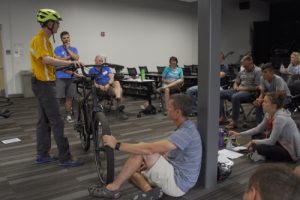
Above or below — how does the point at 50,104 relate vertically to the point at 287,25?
below

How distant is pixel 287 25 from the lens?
41.5 feet

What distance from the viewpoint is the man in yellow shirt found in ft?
9.61

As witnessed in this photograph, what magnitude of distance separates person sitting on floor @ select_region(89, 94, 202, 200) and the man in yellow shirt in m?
1.02

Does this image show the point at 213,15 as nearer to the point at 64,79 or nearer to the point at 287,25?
the point at 64,79

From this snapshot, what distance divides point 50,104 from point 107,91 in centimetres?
260

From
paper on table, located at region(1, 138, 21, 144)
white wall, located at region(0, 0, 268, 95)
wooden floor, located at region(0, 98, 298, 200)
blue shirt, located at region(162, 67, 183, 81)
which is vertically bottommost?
wooden floor, located at region(0, 98, 298, 200)

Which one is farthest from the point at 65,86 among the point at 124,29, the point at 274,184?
the point at 274,184

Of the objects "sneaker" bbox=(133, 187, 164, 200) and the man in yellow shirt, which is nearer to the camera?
"sneaker" bbox=(133, 187, 164, 200)

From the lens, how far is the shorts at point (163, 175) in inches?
90.6

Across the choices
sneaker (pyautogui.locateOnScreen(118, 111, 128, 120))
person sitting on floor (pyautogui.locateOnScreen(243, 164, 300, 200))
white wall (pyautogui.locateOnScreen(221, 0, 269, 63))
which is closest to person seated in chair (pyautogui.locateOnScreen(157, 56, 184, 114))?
sneaker (pyautogui.locateOnScreen(118, 111, 128, 120))

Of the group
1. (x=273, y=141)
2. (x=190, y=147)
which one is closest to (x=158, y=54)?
(x=273, y=141)

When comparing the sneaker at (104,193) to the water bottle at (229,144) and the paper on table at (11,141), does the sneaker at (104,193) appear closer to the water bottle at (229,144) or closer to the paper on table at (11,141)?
the water bottle at (229,144)

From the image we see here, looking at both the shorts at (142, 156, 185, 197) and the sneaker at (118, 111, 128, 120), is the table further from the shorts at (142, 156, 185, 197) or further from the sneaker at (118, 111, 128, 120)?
the shorts at (142, 156, 185, 197)

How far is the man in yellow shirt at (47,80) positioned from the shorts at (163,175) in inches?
47.0
